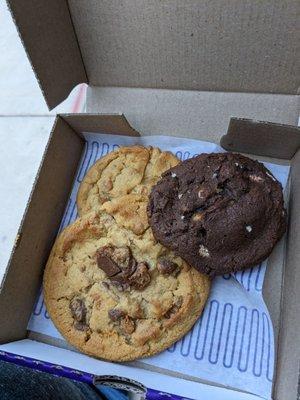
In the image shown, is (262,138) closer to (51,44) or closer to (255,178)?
(255,178)

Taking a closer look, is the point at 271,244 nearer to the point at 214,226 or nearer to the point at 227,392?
the point at 214,226

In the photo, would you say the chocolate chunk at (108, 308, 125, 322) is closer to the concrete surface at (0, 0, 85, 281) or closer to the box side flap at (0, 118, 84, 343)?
the box side flap at (0, 118, 84, 343)

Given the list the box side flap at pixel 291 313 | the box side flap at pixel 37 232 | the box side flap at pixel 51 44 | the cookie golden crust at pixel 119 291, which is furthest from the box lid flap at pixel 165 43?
the cookie golden crust at pixel 119 291

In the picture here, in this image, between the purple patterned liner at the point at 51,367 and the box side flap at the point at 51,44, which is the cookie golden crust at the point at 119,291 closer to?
the purple patterned liner at the point at 51,367

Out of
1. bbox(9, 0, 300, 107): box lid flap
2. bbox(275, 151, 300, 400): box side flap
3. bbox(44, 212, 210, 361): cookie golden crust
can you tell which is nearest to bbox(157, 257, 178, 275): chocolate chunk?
bbox(44, 212, 210, 361): cookie golden crust

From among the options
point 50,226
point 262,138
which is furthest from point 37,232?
point 262,138

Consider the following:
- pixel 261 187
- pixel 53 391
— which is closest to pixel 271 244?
pixel 261 187
